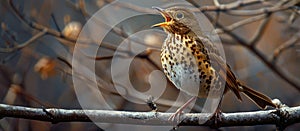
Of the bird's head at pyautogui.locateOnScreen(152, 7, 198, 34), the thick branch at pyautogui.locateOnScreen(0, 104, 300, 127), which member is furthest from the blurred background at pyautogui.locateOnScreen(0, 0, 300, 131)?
the thick branch at pyautogui.locateOnScreen(0, 104, 300, 127)

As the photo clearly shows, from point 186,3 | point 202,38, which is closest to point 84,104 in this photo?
point 186,3

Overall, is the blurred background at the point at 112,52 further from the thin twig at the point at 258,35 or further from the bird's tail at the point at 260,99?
the bird's tail at the point at 260,99

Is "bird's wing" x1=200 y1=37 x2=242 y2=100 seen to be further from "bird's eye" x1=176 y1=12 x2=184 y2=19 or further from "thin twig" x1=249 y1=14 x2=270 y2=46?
"thin twig" x1=249 y1=14 x2=270 y2=46

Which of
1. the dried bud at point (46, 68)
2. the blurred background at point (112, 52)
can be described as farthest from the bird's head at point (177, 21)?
the dried bud at point (46, 68)

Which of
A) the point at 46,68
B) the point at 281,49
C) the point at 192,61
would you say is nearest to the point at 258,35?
the point at 281,49

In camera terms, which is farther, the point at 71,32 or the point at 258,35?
the point at 258,35

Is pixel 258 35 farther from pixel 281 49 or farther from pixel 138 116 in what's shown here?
pixel 138 116

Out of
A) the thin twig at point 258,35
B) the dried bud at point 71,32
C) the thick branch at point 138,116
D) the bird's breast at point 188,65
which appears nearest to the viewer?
the thick branch at point 138,116
